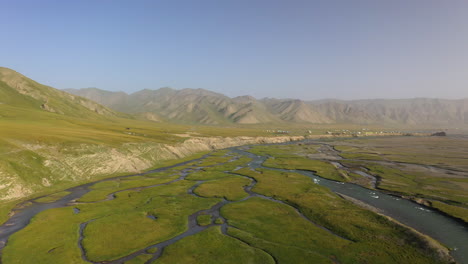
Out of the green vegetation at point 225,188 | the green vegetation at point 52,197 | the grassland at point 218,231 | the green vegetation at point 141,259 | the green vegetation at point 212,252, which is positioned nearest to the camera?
the green vegetation at point 141,259

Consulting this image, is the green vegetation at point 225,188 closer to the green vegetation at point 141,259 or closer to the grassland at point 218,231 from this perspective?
the grassland at point 218,231

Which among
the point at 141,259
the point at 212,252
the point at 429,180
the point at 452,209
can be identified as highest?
the point at 452,209

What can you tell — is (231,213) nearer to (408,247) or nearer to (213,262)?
(213,262)

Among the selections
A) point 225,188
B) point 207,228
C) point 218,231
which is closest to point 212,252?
point 218,231

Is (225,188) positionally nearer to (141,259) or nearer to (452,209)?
(141,259)

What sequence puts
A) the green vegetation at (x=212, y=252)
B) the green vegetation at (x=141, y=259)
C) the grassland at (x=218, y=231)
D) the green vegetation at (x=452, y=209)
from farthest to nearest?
1. the green vegetation at (x=452, y=209)
2. the grassland at (x=218, y=231)
3. the green vegetation at (x=212, y=252)
4. the green vegetation at (x=141, y=259)

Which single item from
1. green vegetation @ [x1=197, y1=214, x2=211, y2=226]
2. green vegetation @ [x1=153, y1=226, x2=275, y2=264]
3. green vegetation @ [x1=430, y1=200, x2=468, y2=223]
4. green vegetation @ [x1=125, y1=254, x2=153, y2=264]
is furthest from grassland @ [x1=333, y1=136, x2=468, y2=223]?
green vegetation @ [x1=125, y1=254, x2=153, y2=264]

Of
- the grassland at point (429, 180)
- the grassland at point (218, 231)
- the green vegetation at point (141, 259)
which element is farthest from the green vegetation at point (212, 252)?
the grassland at point (429, 180)

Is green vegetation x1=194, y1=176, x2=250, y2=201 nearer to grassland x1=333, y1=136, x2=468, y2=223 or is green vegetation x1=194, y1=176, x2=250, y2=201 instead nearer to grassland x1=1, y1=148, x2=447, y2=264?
grassland x1=1, y1=148, x2=447, y2=264
